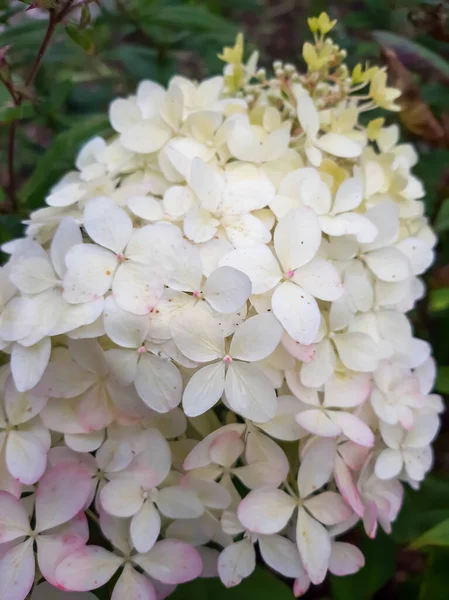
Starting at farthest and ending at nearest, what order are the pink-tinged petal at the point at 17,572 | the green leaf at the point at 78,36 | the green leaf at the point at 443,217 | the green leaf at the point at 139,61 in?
the green leaf at the point at 139,61, the green leaf at the point at 443,217, the green leaf at the point at 78,36, the pink-tinged petal at the point at 17,572

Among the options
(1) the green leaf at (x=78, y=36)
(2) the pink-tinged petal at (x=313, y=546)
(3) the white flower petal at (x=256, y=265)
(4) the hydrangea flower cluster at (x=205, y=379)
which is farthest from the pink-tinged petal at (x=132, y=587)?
(1) the green leaf at (x=78, y=36)

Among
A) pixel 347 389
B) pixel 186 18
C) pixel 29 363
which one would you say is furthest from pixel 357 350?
pixel 186 18

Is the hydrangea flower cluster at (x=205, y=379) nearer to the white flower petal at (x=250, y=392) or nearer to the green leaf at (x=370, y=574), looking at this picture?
the white flower petal at (x=250, y=392)

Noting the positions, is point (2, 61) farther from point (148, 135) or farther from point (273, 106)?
point (273, 106)

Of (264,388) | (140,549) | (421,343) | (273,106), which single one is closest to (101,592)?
(140,549)

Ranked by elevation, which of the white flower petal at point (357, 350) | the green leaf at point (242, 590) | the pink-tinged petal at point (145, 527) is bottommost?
the green leaf at point (242, 590)

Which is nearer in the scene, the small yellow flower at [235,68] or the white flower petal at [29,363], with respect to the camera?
the white flower petal at [29,363]

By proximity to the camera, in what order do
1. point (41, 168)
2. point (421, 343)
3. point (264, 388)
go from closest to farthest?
point (264, 388) → point (421, 343) → point (41, 168)

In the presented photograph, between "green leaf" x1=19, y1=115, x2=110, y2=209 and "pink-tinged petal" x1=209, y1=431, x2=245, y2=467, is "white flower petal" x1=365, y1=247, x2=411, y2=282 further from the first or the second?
"green leaf" x1=19, y1=115, x2=110, y2=209
